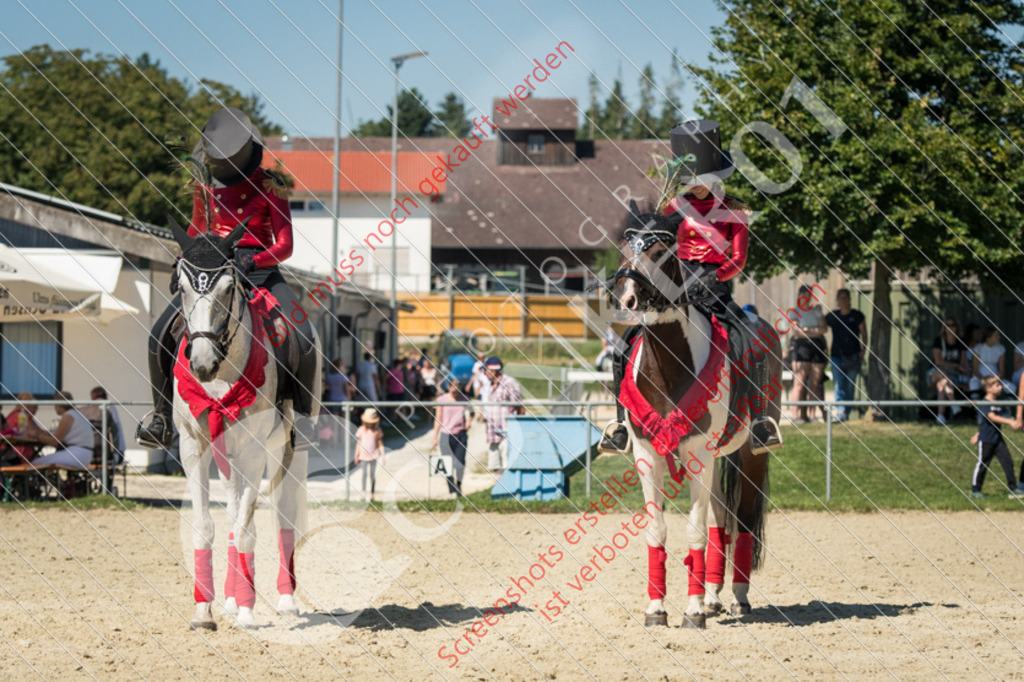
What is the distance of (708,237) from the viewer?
23.7 feet

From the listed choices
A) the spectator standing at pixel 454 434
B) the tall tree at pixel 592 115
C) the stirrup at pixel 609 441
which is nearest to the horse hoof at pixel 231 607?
the stirrup at pixel 609 441

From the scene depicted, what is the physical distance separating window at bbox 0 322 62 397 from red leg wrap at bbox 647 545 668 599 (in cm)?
1202

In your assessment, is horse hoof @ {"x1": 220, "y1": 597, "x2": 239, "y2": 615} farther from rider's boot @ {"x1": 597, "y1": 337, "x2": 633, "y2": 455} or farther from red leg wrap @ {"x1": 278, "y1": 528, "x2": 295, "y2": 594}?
rider's boot @ {"x1": 597, "y1": 337, "x2": 633, "y2": 455}

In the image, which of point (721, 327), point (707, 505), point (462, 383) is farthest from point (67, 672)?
point (462, 383)

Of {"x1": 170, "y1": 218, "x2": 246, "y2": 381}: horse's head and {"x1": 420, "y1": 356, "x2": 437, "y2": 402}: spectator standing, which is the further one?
{"x1": 420, "y1": 356, "x2": 437, "y2": 402}: spectator standing

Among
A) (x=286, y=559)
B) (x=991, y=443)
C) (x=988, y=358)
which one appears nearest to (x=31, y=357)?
(x=286, y=559)

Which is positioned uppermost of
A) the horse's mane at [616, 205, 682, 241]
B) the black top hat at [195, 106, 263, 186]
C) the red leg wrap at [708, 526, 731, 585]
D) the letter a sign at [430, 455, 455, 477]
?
the black top hat at [195, 106, 263, 186]

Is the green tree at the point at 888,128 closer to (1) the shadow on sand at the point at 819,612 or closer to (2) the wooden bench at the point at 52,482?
(1) the shadow on sand at the point at 819,612

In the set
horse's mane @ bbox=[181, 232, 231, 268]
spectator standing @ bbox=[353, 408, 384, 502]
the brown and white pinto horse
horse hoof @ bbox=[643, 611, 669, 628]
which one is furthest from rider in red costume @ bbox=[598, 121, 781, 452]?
spectator standing @ bbox=[353, 408, 384, 502]

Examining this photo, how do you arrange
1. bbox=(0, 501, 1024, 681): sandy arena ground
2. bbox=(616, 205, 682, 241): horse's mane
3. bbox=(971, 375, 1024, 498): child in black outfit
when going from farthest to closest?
1. bbox=(971, 375, 1024, 498): child in black outfit
2. bbox=(616, 205, 682, 241): horse's mane
3. bbox=(0, 501, 1024, 681): sandy arena ground

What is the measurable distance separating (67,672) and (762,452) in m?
4.80

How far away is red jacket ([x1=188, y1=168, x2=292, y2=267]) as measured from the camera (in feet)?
23.1

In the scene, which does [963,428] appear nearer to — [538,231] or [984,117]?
[984,117]

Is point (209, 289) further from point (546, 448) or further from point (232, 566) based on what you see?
point (546, 448)
